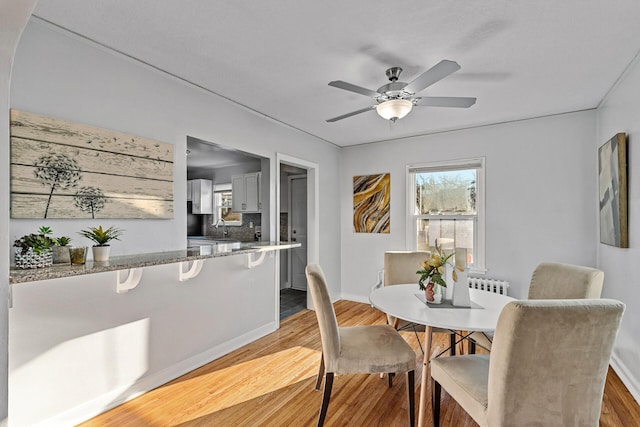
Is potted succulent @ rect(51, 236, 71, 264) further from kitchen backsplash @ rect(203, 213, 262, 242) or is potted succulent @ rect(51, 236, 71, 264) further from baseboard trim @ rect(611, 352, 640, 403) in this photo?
baseboard trim @ rect(611, 352, 640, 403)

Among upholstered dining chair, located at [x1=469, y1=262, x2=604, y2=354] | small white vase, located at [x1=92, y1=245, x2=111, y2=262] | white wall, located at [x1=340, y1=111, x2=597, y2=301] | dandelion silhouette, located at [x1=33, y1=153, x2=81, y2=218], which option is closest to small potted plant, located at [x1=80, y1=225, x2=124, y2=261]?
small white vase, located at [x1=92, y1=245, x2=111, y2=262]

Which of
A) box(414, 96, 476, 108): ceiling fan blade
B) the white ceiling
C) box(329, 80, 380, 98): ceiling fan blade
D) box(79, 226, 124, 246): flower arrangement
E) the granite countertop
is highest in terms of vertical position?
the white ceiling

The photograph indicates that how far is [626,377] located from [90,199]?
4.03 meters

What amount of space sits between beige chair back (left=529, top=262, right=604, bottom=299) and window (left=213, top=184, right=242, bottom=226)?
4.38m

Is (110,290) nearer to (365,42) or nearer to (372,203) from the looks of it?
(365,42)

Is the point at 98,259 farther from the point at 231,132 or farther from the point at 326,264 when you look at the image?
the point at 326,264

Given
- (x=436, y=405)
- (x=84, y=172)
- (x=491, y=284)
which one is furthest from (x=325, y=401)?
(x=491, y=284)

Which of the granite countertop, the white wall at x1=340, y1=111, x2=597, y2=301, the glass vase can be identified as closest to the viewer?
the granite countertop

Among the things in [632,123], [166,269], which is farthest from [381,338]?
[632,123]

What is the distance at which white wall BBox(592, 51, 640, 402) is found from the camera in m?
2.24

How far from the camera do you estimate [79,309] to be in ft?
6.35

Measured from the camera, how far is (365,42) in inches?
79.4

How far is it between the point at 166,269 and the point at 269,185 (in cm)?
146

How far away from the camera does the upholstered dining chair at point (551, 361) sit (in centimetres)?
123
